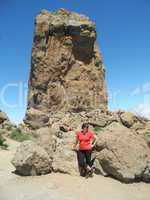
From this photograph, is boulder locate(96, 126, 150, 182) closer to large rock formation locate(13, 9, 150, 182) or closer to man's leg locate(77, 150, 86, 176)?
man's leg locate(77, 150, 86, 176)

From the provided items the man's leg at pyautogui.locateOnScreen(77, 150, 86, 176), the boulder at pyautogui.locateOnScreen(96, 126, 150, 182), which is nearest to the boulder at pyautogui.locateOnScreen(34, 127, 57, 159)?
the man's leg at pyautogui.locateOnScreen(77, 150, 86, 176)

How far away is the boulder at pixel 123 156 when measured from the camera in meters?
8.37

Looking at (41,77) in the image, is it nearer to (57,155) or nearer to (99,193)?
(57,155)

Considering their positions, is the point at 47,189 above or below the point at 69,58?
below

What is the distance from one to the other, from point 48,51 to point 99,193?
2110cm

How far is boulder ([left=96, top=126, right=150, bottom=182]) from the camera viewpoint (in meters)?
8.37

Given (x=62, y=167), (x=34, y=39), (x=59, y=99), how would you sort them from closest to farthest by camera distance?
(x=62, y=167)
(x=59, y=99)
(x=34, y=39)

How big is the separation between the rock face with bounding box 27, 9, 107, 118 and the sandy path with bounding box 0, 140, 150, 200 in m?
17.6

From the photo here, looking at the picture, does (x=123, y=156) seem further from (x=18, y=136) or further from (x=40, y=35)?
(x=40, y=35)

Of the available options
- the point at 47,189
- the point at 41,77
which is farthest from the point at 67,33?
the point at 47,189

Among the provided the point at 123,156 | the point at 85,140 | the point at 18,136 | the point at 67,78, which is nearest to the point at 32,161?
the point at 85,140

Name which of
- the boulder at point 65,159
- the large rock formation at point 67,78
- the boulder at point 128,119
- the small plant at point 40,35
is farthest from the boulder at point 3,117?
the boulder at point 65,159

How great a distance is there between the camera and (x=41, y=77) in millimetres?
26828

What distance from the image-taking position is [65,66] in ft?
90.8
